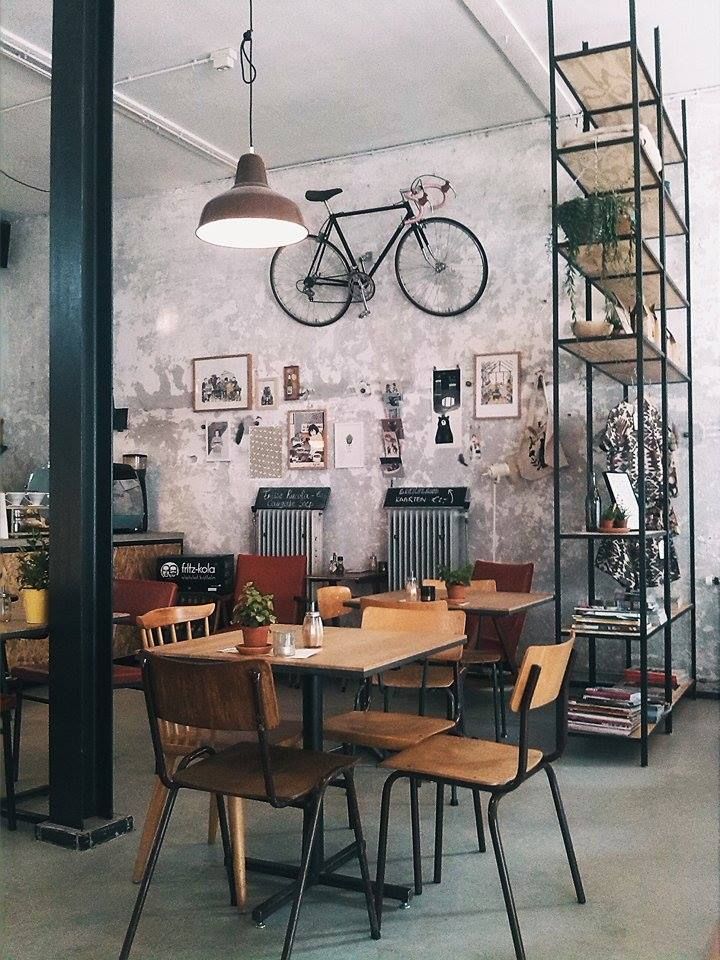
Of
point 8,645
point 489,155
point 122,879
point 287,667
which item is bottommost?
point 122,879

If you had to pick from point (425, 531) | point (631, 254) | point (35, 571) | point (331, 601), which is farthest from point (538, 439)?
point (35, 571)

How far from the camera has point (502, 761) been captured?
2.96 meters

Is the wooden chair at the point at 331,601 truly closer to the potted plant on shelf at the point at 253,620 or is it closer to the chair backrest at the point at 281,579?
the potted plant on shelf at the point at 253,620

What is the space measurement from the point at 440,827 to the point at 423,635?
A: 0.68 meters

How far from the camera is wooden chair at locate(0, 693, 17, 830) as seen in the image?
12.8ft

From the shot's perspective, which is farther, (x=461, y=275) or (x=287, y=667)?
(x=461, y=275)

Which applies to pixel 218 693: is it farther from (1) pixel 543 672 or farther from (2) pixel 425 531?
(2) pixel 425 531

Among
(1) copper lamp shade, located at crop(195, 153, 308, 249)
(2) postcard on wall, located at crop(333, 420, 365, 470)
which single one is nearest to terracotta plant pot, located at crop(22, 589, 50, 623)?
(1) copper lamp shade, located at crop(195, 153, 308, 249)

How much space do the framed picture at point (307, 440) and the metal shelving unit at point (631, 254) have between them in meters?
2.22

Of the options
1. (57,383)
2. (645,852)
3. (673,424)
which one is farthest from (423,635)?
(673,424)

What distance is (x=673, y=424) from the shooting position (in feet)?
21.0

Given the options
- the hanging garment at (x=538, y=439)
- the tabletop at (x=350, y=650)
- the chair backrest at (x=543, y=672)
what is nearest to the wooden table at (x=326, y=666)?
the tabletop at (x=350, y=650)

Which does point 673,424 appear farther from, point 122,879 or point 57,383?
point 122,879

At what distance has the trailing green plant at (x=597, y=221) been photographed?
503 centimetres
